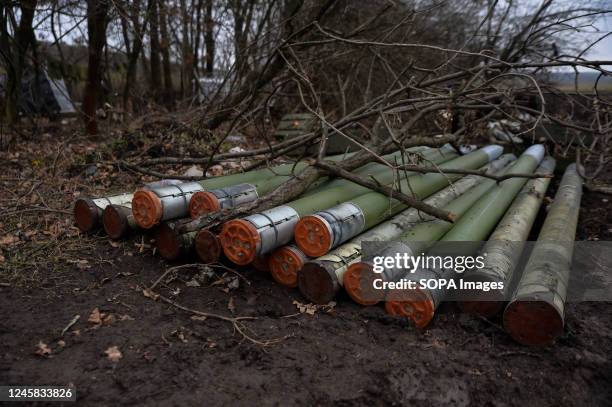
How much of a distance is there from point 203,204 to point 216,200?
110mm

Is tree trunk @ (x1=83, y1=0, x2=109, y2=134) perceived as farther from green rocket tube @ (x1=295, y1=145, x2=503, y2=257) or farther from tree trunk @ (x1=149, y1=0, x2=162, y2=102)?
green rocket tube @ (x1=295, y1=145, x2=503, y2=257)

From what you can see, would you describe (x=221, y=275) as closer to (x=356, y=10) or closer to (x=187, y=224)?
(x=187, y=224)

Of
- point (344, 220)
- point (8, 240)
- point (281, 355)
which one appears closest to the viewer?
point (281, 355)

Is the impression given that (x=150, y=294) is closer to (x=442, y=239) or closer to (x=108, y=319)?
(x=108, y=319)

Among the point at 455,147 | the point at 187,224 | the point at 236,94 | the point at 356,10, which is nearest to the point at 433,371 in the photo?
the point at 187,224

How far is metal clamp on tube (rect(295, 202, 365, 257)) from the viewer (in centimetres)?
305

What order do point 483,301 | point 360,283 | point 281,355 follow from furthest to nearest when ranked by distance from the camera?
point 360,283 → point 483,301 → point 281,355

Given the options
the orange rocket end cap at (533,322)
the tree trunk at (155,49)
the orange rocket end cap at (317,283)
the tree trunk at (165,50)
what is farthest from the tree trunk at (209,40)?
the orange rocket end cap at (533,322)

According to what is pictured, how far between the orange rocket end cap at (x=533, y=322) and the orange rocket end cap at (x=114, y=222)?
289 cm

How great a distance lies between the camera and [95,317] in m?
2.73

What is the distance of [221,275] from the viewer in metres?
3.39

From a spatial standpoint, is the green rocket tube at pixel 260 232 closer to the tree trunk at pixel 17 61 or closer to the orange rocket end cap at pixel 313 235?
the orange rocket end cap at pixel 313 235

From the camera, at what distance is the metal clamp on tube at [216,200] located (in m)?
3.47

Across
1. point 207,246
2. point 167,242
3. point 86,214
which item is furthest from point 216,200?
point 86,214
